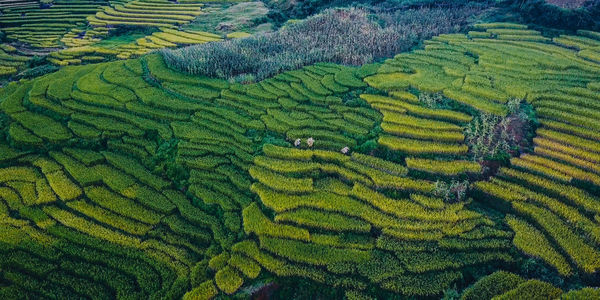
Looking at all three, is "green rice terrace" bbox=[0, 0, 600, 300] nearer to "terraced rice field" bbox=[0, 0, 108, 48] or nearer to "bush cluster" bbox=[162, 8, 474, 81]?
"bush cluster" bbox=[162, 8, 474, 81]

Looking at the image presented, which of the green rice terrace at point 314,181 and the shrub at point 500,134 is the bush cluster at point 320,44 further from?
the shrub at point 500,134

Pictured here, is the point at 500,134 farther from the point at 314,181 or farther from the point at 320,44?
the point at 320,44

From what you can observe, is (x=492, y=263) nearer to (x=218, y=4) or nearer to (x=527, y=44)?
(x=527, y=44)

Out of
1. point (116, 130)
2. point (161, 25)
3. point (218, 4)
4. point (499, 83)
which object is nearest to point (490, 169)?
point (499, 83)

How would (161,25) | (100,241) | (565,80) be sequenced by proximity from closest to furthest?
(100,241) < (565,80) < (161,25)

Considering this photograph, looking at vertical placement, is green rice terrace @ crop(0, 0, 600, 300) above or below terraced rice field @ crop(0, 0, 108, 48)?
below

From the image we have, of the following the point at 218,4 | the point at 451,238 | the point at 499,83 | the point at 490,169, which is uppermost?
the point at 218,4

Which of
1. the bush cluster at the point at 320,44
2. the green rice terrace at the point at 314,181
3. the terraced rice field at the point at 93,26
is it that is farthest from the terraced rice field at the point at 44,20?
the bush cluster at the point at 320,44

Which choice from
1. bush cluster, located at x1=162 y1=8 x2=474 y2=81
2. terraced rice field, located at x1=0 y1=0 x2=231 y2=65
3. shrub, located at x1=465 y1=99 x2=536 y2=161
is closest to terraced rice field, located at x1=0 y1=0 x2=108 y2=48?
terraced rice field, located at x1=0 y1=0 x2=231 y2=65
